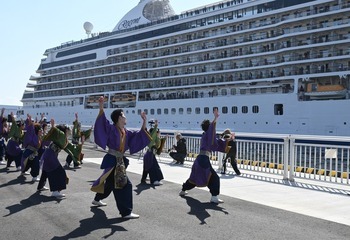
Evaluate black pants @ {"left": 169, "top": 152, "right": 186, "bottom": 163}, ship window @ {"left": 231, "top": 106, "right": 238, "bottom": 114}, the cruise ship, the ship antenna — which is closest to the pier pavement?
black pants @ {"left": 169, "top": 152, "right": 186, "bottom": 163}

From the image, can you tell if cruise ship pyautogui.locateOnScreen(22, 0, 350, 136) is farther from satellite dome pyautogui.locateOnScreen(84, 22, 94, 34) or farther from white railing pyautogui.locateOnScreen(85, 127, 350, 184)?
white railing pyautogui.locateOnScreen(85, 127, 350, 184)

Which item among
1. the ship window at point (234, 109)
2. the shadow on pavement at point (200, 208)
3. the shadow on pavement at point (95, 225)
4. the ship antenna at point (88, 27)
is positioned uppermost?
the ship antenna at point (88, 27)

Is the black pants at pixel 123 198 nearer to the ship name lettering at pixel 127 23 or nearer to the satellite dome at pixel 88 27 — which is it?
the ship name lettering at pixel 127 23

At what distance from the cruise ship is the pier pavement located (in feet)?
67.1

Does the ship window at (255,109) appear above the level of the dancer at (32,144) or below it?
above

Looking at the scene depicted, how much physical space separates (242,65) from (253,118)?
6.42 meters

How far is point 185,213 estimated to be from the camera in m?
6.08

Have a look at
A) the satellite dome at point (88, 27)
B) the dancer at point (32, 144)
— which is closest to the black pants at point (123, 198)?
the dancer at point (32, 144)

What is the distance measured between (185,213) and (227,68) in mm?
31526

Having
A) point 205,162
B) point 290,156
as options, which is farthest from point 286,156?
point 205,162

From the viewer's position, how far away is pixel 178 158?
13.3m

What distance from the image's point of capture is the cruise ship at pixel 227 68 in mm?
28773

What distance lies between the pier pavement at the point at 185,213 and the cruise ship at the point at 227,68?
67.1 ft

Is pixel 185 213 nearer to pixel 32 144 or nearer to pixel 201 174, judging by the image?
pixel 201 174
